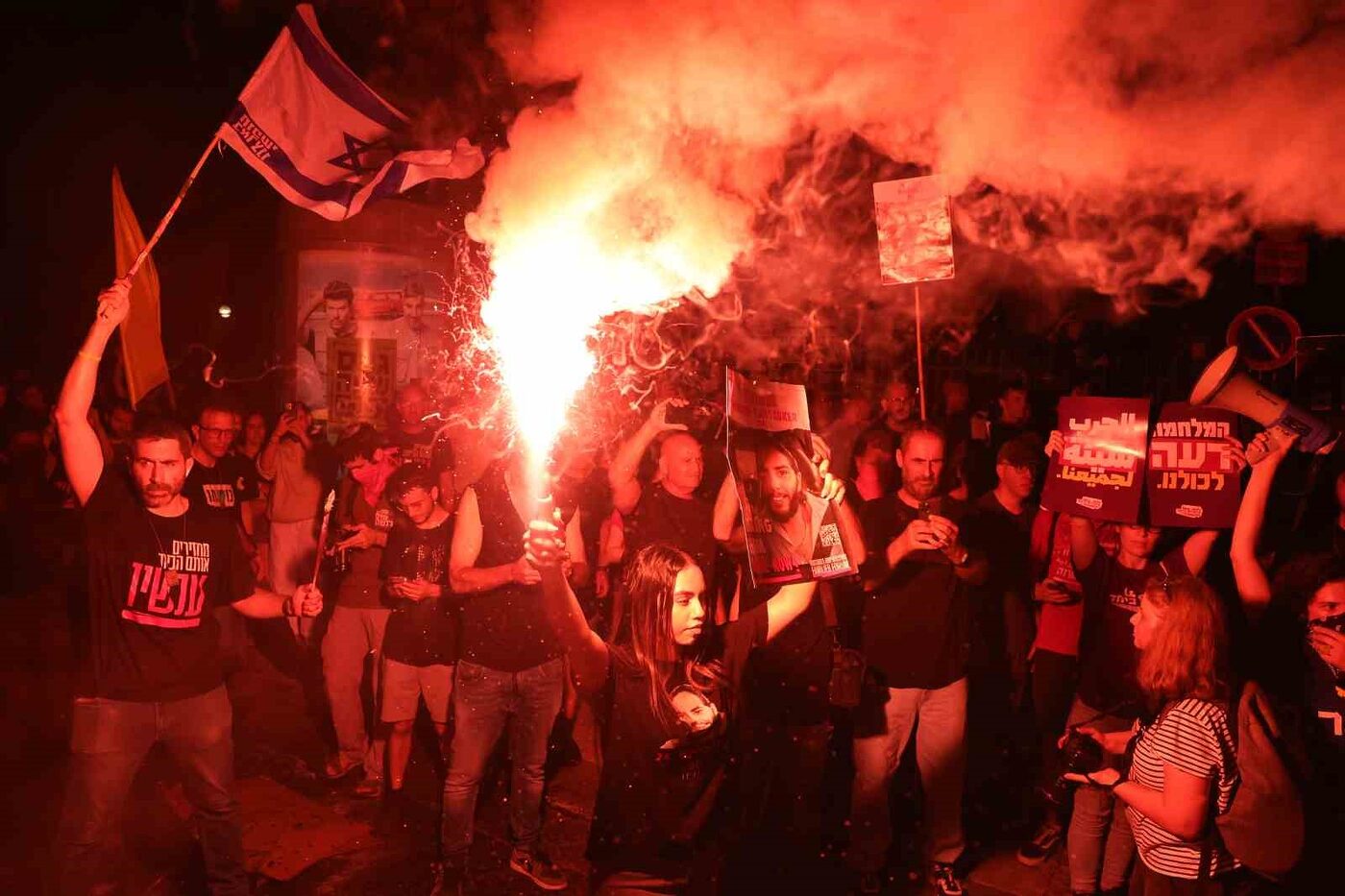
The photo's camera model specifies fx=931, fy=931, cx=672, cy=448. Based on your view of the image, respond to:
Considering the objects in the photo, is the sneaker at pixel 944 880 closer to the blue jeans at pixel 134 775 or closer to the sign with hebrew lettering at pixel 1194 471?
the sign with hebrew lettering at pixel 1194 471

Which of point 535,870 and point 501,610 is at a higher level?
point 501,610

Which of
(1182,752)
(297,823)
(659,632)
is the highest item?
(659,632)

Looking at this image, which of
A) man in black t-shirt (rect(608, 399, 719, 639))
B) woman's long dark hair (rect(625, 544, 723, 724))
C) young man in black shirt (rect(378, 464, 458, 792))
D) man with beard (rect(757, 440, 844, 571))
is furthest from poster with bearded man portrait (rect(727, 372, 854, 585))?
young man in black shirt (rect(378, 464, 458, 792))

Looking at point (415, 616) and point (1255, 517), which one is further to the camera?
point (415, 616)

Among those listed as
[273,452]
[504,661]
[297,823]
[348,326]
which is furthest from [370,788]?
[348,326]

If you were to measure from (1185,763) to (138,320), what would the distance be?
22.8ft

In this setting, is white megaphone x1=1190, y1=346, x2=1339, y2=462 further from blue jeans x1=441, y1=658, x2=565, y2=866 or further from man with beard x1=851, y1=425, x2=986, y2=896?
blue jeans x1=441, y1=658, x2=565, y2=866

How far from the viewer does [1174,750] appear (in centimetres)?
357

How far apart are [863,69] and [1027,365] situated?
6915 mm

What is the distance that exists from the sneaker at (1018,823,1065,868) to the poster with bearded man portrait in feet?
7.69

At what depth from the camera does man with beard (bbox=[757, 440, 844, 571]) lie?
4387mm

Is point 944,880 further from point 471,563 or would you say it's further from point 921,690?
point 471,563

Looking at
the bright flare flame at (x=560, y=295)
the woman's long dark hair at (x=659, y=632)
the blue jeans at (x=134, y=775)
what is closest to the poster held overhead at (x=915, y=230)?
the bright flare flame at (x=560, y=295)

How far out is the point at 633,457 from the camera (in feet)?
20.2
